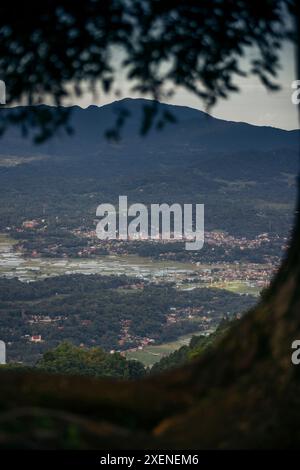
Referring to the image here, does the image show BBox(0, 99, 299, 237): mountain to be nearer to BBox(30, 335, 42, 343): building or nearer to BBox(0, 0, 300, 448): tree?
BBox(30, 335, 42, 343): building

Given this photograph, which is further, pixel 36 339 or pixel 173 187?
pixel 173 187

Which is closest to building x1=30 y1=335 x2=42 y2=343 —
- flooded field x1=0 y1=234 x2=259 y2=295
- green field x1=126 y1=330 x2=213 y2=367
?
green field x1=126 y1=330 x2=213 y2=367

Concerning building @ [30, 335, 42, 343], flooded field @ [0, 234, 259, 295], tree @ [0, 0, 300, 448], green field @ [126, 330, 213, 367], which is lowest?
green field @ [126, 330, 213, 367]

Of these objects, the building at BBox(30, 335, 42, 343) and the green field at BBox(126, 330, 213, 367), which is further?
the building at BBox(30, 335, 42, 343)

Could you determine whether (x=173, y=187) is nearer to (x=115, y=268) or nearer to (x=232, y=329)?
(x=115, y=268)

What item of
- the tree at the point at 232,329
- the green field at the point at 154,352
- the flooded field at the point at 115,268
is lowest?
the green field at the point at 154,352

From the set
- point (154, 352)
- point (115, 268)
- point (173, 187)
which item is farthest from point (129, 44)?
point (173, 187)

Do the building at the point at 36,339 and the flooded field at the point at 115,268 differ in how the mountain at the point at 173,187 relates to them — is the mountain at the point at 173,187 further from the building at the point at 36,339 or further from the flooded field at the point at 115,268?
the building at the point at 36,339

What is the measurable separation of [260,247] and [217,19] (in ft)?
383

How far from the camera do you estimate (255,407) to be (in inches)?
160

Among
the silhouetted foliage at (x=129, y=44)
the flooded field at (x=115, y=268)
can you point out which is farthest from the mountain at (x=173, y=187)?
the silhouetted foliage at (x=129, y=44)
